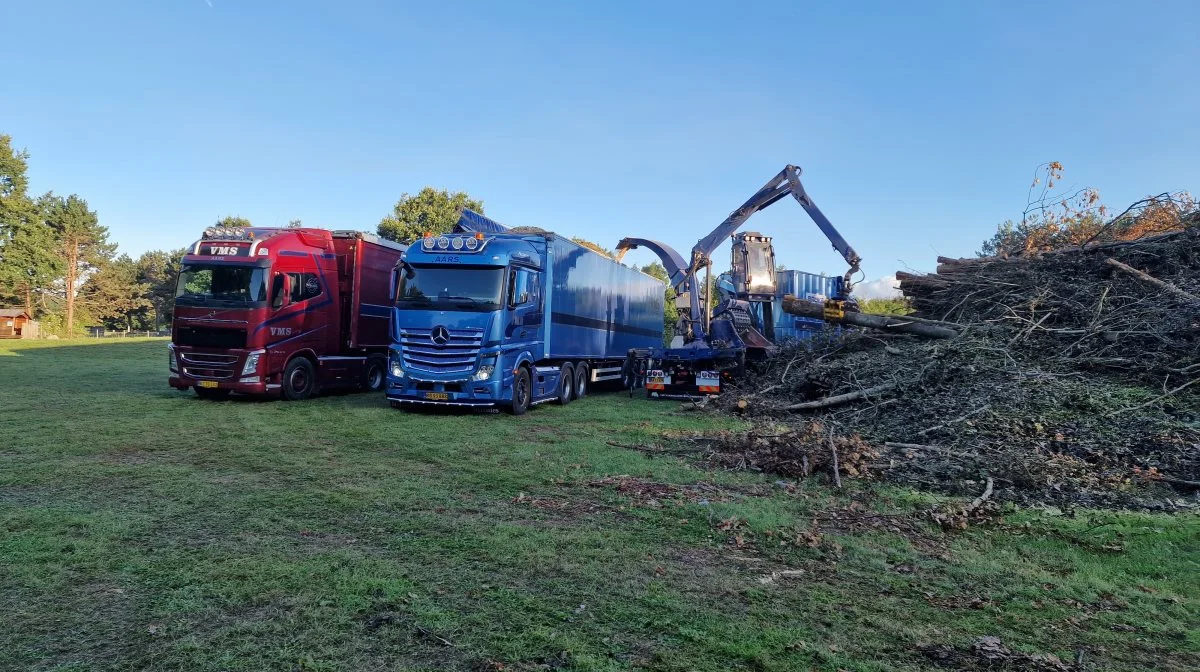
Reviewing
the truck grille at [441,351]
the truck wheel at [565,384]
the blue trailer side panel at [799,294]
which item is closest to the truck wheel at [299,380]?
the truck grille at [441,351]

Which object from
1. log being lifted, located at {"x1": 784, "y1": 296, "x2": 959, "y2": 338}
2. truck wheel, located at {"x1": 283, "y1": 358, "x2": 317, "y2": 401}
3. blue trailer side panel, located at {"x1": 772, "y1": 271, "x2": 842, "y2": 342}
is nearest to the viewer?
log being lifted, located at {"x1": 784, "y1": 296, "x2": 959, "y2": 338}

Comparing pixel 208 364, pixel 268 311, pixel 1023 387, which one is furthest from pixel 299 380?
pixel 1023 387

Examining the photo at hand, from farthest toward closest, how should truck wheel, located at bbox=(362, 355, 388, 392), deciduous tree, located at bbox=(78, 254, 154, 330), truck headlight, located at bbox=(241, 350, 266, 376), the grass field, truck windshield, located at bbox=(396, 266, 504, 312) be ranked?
deciduous tree, located at bbox=(78, 254, 154, 330) → truck wheel, located at bbox=(362, 355, 388, 392) → truck headlight, located at bbox=(241, 350, 266, 376) → truck windshield, located at bbox=(396, 266, 504, 312) → the grass field

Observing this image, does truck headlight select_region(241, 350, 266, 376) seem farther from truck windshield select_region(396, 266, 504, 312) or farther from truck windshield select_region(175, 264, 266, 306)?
truck windshield select_region(396, 266, 504, 312)

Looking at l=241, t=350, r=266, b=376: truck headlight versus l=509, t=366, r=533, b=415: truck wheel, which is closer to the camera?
l=509, t=366, r=533, b=415: truck wheel

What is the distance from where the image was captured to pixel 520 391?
13.0m

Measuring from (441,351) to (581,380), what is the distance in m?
5.08

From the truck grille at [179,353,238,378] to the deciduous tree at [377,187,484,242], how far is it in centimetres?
2374

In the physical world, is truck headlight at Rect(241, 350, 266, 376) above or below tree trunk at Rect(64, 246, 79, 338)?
below

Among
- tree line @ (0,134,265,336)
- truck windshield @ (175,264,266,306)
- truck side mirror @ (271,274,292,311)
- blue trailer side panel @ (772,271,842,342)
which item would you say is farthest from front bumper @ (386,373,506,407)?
tree line @ (0,134,265,336)

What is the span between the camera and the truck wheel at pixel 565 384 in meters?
14.9

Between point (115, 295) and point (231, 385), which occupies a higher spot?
point (115, 295)

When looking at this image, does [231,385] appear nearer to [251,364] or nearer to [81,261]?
[251,364]

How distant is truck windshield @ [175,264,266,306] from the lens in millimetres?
12766
